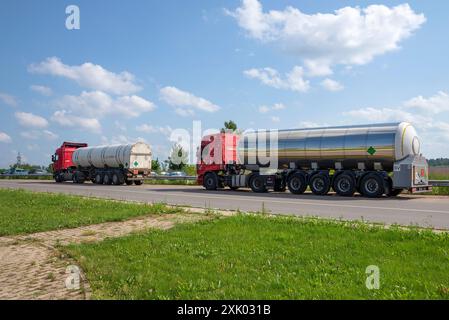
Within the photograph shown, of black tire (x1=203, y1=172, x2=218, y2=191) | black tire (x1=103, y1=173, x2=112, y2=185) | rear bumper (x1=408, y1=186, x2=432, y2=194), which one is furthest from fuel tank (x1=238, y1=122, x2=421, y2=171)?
black tire (x1=103, y1=173, x2=112, y2=185)

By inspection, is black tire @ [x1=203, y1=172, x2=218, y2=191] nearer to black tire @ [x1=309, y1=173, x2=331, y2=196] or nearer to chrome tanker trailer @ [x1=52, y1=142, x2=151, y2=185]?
black tire @ [x1=309, y1=173, x2=331, y2=196]

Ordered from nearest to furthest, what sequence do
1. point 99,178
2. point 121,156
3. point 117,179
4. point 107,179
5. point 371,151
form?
point 371,151 < point 121,156 < point 117,179 < point 107,179 < point 99,178

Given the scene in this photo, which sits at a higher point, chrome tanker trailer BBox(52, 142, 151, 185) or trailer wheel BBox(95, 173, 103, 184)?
chrome tanker trailer BBox(52, 142, 151, 185)

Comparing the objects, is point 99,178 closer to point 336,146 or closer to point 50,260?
point 336,146

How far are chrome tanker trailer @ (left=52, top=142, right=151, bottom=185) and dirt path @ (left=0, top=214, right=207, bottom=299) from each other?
73.5ft

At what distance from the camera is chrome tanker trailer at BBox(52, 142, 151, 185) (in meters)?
33.8

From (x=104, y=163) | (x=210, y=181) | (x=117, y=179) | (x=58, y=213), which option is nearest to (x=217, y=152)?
(x=210, y=181)

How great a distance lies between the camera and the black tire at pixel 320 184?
2095 centimetres

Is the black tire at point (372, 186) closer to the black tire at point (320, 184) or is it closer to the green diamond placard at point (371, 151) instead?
the green diamond placard at point (371, 151)

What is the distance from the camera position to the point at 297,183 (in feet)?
72.4

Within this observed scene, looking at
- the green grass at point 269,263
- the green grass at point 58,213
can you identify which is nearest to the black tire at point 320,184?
the green grass at point 58,213

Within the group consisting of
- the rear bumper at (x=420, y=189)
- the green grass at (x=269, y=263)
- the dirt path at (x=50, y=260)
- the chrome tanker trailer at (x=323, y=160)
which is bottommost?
the dirt path at (x=50, y=260)

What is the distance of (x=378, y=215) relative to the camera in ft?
40.2

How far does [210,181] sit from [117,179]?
1097 cm
